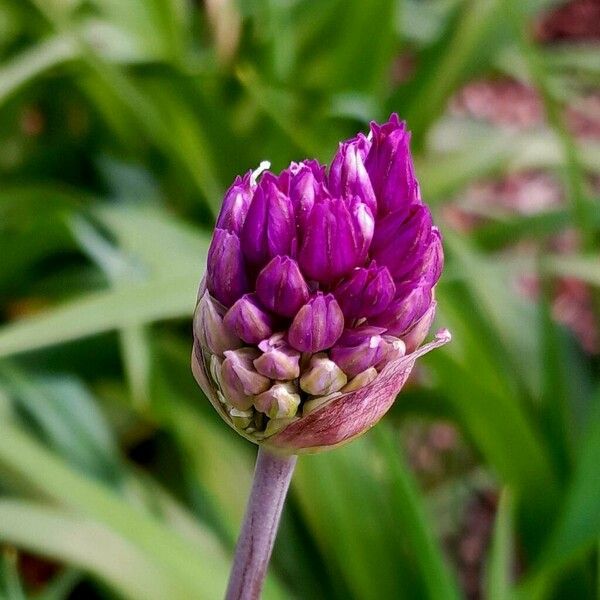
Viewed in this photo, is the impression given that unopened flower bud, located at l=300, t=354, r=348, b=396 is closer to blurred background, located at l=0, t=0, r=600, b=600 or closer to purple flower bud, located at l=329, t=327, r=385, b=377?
purple flower bud, located at l=329, t=327, r=385, b=377

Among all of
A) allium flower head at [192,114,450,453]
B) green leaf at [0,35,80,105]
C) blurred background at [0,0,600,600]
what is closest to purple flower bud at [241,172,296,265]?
allium flower head at [192,114,450,453]

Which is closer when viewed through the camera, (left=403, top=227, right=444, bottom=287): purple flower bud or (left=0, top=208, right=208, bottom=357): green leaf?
(left=403, top=227, right=444, bottom=287): purple flower bud

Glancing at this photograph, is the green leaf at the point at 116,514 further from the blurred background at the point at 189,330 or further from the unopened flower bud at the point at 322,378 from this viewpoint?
the unopened flower bud at the point at 322,378

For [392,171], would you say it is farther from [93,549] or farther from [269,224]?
[93,549]

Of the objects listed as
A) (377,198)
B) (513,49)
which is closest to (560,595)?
(377,198)

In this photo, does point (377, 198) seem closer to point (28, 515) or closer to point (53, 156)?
point (28, 515)

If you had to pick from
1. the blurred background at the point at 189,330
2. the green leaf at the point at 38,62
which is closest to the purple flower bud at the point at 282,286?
the blurred background at the point at 189,330
